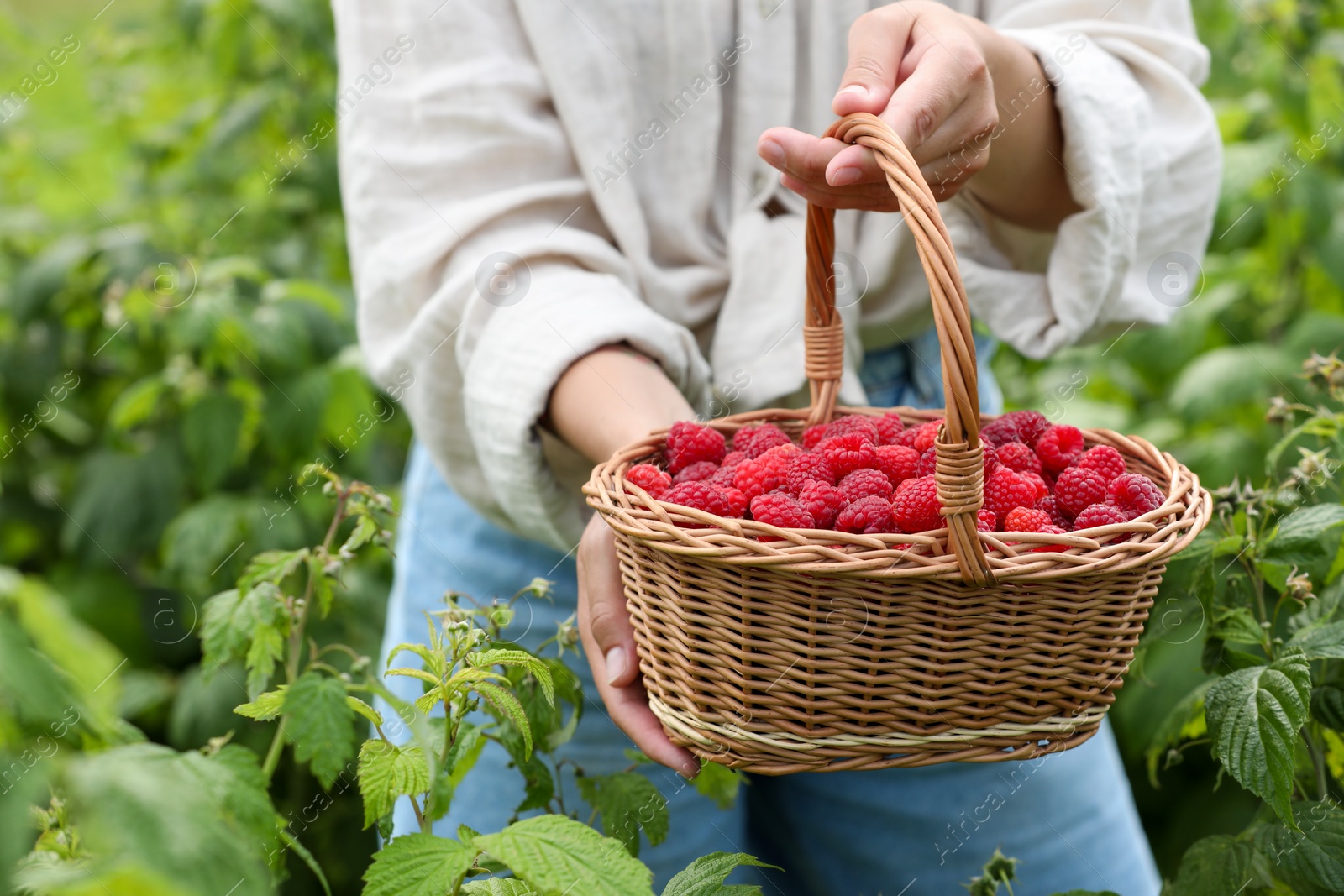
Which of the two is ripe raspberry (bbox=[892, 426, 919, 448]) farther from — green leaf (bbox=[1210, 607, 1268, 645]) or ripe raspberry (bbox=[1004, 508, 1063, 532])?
green leaf (bbox=[1210, 607, 1268, 645])

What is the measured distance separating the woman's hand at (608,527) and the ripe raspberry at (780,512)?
159mm

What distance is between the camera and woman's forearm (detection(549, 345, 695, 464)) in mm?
983

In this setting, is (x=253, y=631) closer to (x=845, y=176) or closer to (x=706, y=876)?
(x=706, y=876)

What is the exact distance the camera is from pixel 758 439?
928mm

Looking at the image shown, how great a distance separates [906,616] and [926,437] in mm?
207

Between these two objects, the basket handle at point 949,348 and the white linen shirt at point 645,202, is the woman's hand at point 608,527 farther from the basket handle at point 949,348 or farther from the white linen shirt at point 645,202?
the basket handle at point 949,348

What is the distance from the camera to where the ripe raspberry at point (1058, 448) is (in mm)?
908

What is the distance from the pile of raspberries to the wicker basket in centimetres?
3

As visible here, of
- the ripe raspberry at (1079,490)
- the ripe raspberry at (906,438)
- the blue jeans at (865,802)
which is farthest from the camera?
the blue jeans at (865,802)

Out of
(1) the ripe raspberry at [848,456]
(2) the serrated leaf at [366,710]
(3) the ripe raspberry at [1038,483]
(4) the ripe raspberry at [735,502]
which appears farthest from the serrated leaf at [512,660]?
(3) the ripe raspberry at [1038,483]

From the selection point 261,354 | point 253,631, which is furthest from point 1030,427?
point 261,354

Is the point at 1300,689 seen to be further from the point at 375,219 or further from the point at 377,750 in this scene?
the point at 375,219

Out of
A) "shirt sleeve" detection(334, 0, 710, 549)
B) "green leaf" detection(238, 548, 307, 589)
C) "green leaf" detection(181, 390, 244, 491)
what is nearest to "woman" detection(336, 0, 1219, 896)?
"shirt sleeve" detection(334, 0, 710, 549)

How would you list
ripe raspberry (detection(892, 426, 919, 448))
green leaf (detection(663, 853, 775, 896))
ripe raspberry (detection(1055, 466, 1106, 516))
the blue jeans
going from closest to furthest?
green leaf (detection(663, 853, 775, 896)) < ripe raspberry (detection(1055, 466, 1106, 516)) < ripe raspberry (detection(892, 426, 919, 448)) < the blue jeans
